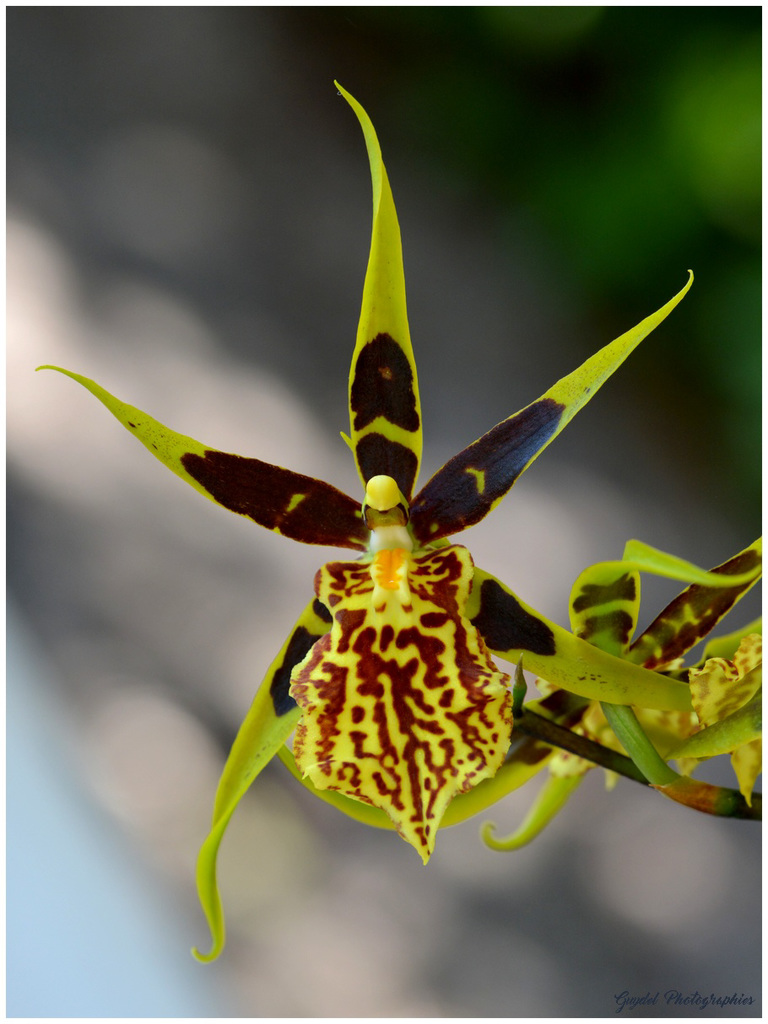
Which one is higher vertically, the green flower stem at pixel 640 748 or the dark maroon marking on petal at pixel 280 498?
the dark maroon marking on petal at pixel 280 498

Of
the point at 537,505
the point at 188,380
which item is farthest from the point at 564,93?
the point at 188,380

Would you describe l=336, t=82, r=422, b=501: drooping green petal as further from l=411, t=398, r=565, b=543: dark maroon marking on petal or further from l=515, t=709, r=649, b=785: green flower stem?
l=515, t=709, r=649, b=785: green flower stem

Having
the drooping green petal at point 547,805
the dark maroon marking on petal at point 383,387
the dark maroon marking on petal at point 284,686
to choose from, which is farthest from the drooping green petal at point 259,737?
the drooping green petal at point 547,805

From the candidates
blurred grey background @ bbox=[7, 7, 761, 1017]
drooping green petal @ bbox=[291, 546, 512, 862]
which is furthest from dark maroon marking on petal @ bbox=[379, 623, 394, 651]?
blurred grey background @ bbox=[7, 7, 761, 1017]

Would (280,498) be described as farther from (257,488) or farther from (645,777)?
(645,777)

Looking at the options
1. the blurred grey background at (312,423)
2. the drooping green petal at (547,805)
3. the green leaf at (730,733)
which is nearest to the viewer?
the green leaf at (730,733)

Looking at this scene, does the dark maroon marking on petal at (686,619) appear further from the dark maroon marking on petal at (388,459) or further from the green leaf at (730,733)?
the dark maroon marking on petal at (388,459)
